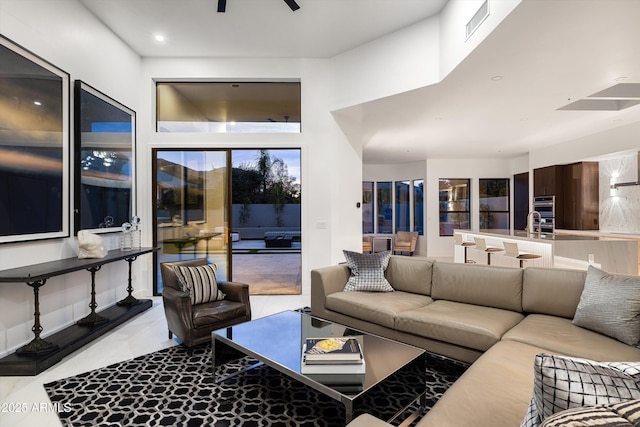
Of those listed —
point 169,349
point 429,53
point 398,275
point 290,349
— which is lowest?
point 169,349

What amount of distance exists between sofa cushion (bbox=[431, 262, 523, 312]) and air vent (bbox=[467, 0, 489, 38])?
89.8 inches

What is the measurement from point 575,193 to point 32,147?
30.2 feet

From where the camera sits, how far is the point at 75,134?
11.6ft

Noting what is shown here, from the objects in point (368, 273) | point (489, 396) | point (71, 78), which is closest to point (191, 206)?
point (71, 78)

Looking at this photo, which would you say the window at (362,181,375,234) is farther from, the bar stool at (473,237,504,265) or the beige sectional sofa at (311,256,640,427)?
the beige sectional sofa at (311,256,640,427)

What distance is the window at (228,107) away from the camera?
5.21 meters

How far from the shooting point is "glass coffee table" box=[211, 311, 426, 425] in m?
1.77

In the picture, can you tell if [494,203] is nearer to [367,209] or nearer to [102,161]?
[367,209]

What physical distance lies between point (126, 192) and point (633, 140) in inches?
336

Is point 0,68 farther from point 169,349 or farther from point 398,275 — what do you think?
point 398,275

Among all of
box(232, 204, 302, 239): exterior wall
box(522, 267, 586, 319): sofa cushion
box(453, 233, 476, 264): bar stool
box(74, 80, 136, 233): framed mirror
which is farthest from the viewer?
box(453, 233, 476, 264): bar stool

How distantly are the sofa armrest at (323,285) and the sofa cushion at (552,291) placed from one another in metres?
1.77

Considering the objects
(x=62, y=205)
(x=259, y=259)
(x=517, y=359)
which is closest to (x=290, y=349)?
(x=517, y=359)

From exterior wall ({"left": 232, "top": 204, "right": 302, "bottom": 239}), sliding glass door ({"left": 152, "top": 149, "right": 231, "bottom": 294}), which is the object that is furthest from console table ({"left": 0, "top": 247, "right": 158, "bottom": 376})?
exterior wall ({"left": 232, "top": 204, "right": 302, "bottom": 239})
